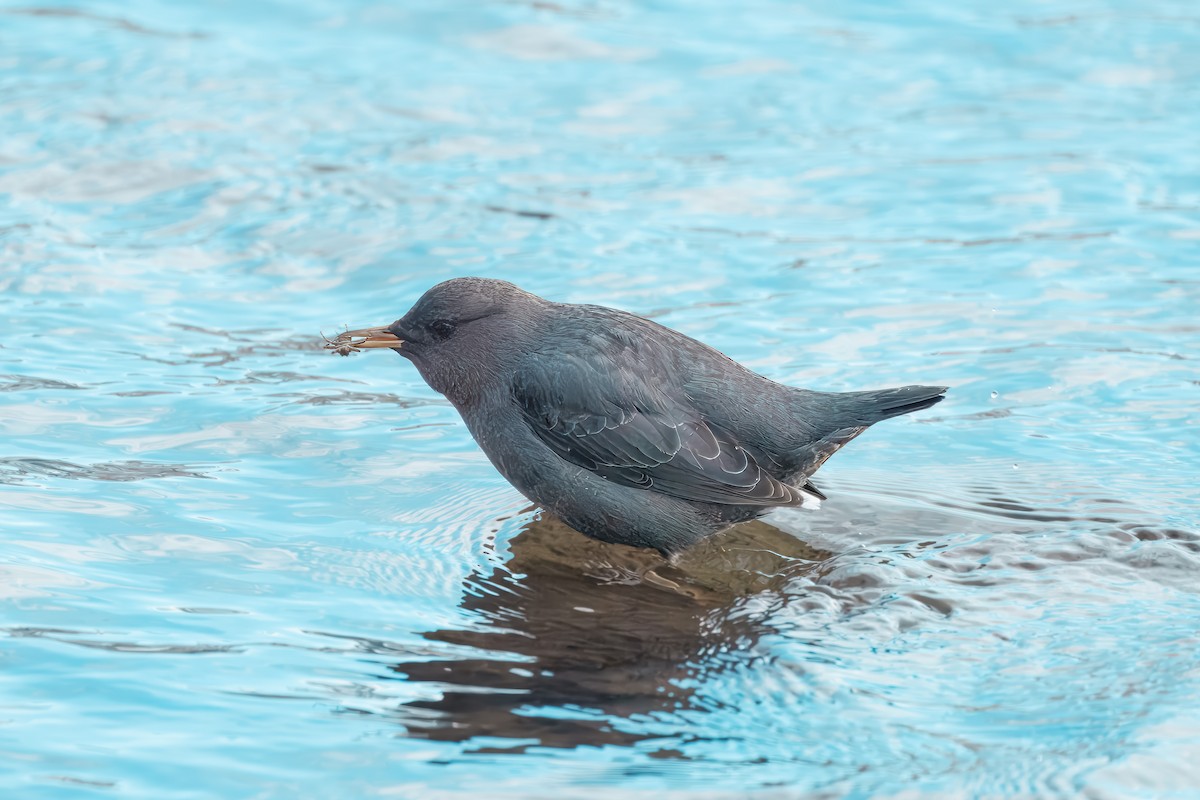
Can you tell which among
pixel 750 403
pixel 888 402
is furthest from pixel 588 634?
pixel 888 402

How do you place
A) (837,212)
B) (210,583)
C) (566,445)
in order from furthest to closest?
(837,212), (566,445), (210,583)

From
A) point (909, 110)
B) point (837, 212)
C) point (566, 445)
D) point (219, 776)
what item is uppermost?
point (909, 110)

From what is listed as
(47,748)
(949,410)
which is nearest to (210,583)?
Answer: (47,748)

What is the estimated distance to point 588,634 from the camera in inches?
184

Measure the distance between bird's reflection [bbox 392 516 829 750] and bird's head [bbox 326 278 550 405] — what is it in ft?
2.21

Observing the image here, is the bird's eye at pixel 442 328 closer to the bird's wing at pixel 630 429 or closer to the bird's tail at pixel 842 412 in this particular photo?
the bird's wing at pixel 630 429

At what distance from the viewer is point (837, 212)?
9.00 m

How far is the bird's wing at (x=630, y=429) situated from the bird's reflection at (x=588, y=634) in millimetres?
350

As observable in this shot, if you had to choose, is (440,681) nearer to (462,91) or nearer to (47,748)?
(47,748)

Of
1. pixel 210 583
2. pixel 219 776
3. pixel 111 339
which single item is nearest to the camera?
pixel 219 776

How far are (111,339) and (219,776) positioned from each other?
13.3 feet

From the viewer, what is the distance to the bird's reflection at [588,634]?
13.2 feet

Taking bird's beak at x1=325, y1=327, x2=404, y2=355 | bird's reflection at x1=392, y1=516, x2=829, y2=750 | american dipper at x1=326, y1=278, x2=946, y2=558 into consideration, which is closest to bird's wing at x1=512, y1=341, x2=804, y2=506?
american dipper at x1=326, y1=278, x2=946, y2=558

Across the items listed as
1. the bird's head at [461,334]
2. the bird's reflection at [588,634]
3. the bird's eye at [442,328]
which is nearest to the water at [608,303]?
the bird's reflection at [588,634]
